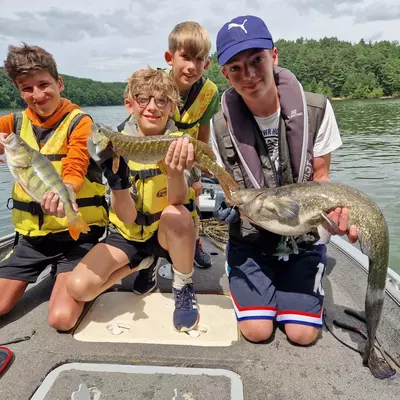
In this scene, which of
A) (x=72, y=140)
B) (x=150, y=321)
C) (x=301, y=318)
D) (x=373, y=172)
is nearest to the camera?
(x=301, y=318)

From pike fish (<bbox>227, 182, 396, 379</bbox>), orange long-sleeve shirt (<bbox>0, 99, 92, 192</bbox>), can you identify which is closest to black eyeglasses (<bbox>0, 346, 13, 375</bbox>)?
orange long-sleeve shirt (<bbox>0, 99, 92, 192</bbox>)

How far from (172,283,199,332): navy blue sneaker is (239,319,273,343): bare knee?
45 cm

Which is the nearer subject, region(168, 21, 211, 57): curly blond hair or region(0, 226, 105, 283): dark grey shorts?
region(0, 226, 105, 283): dark grey shorts

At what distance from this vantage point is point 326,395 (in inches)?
103

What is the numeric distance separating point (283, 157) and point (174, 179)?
0.98 metres

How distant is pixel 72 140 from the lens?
12.2 ft

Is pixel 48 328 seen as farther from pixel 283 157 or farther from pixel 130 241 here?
pixel 283 157

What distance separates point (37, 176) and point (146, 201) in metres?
1.01

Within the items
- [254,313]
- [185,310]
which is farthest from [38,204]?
[254,313]

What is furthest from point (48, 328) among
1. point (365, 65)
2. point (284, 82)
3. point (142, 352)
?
point (365, 65)

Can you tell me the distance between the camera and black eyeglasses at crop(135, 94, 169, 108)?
3477mm

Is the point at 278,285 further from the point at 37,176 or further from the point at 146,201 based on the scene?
the point at 37,176

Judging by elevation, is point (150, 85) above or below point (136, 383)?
above

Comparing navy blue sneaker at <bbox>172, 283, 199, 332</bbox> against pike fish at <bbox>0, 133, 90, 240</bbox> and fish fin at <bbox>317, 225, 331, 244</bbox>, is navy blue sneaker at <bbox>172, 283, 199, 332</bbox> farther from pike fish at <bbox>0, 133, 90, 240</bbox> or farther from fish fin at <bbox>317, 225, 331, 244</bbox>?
fish fin at <bbox>317, 225, 331, 244</bbox>
